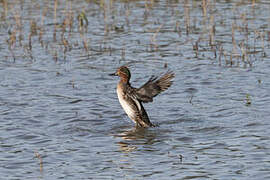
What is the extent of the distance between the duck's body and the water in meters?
0.20

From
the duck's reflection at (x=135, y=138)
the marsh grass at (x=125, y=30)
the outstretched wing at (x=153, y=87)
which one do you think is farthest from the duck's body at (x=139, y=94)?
the marsh grass at (x=125, y=30)

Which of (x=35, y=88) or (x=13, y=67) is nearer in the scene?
(x=35, y=88)

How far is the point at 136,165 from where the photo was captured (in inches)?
291

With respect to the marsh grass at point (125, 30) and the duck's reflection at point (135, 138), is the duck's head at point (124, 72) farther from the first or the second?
the marsh grass at point (125, 30)

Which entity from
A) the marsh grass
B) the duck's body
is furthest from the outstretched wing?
the marsh grass

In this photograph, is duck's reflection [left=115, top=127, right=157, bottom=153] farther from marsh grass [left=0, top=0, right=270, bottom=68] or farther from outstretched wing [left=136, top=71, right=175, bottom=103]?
marsh grass [left=0, top=0, right=270, bottom=68]

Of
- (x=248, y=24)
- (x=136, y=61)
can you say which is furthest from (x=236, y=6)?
(x=136, y=61)

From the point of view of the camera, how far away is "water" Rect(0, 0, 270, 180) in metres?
7.50

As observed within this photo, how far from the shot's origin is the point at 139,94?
920 centimetres

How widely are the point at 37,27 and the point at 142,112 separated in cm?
677

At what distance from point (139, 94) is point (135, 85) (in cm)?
268

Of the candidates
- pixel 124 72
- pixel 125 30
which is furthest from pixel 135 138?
pixel 125 30

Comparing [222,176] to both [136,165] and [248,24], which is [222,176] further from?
[248,24]

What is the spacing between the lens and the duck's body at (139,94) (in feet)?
29.9
